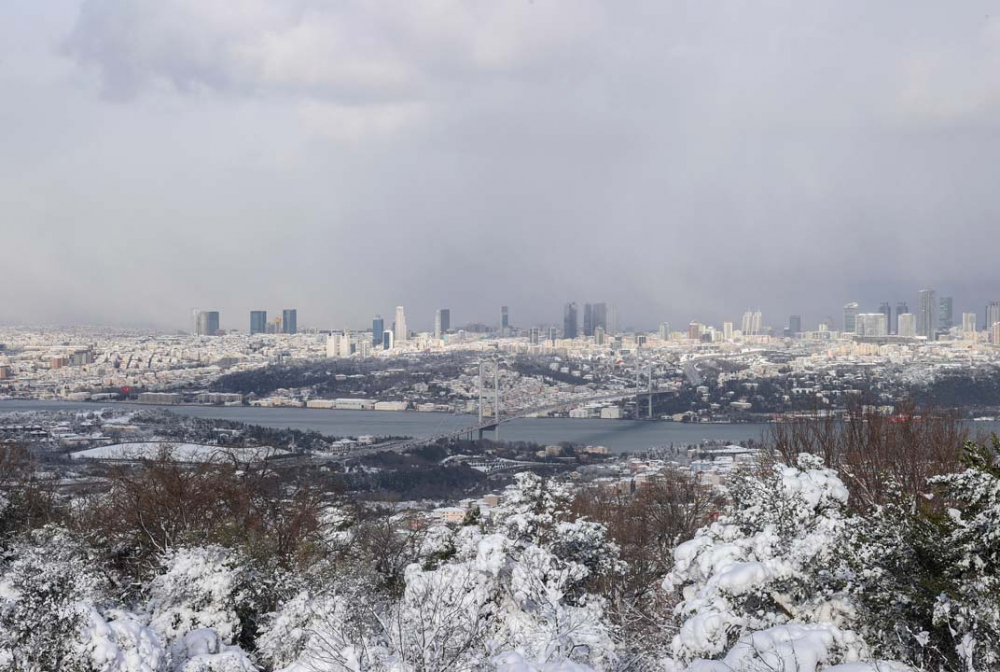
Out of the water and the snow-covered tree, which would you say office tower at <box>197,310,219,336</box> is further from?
the snow-covered tree

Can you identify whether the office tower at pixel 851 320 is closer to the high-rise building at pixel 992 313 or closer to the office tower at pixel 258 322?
the high-rise building at pixel 992 313

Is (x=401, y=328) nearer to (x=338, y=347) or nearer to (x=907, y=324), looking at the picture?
(x=338, y=347)

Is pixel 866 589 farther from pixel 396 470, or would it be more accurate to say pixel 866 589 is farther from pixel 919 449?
pixel 396 470

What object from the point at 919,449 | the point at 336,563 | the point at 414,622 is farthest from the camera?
the point at 919,449

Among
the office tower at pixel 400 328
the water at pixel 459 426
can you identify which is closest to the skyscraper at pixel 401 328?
the office tower at pixel 400 328

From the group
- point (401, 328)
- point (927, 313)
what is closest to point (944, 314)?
point (927, 313)

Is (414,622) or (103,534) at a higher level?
(414,622)

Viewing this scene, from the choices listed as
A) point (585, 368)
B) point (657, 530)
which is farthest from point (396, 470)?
point (585, 368)
